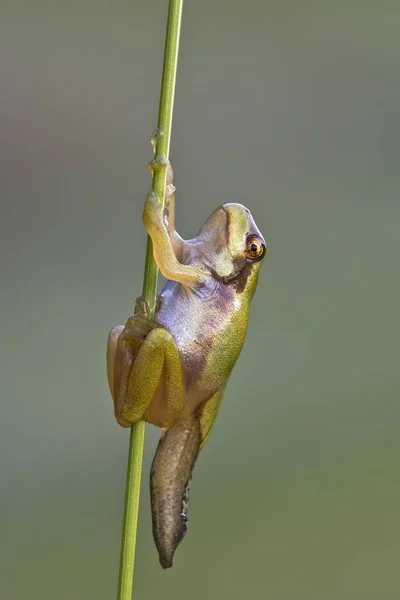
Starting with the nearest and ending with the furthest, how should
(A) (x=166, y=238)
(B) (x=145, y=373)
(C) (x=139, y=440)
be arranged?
(C) (x=139, y=440) < (A) (x=166, y=238) < (B) (x=145, y=373)

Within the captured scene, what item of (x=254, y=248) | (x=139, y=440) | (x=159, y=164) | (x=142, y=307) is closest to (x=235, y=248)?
(x=254, y=248)

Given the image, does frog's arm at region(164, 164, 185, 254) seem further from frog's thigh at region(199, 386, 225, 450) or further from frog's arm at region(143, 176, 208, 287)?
frog's thigh at region(199, 386, 225, 450)

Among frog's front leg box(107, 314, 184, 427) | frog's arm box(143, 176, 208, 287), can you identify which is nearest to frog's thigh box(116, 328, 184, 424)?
frog's front leg box(107, 314, 184, 427)

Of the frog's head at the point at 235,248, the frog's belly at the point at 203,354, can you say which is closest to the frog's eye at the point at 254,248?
the frog's head at the point at 235,248

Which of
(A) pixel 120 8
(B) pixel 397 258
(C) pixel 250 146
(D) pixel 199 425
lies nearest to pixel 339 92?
(C) pixel 250 146

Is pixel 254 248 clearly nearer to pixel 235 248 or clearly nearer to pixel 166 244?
pixel 235 248

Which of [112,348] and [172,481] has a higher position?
[112,348]
